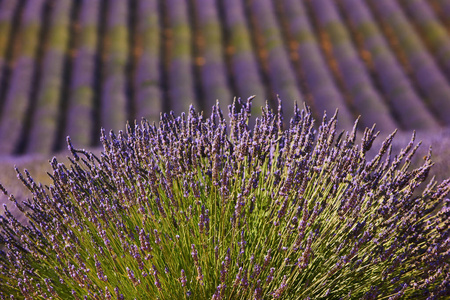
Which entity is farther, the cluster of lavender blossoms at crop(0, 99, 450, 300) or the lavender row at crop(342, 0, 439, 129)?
the lavender row at crop(342, 0, 439, 129)

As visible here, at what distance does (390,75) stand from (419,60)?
0.33 m

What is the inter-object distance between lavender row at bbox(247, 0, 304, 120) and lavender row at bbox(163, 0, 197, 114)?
0.69 meters

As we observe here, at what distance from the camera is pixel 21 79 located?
4.45 m

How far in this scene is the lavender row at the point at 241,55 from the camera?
423 cm

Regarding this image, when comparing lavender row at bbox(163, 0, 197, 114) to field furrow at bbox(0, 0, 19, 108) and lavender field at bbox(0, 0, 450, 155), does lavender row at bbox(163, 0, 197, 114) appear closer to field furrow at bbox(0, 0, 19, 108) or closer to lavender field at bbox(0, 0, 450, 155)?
lavender field at bbox(0, 0, 450, 155)

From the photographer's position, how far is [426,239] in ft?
4.08

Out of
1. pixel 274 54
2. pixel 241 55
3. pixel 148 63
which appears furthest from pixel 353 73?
pixel 148 63

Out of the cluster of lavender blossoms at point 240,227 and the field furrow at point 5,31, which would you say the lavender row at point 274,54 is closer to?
the field furrow at point 5,31

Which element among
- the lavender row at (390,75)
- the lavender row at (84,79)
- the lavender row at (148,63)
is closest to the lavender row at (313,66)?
the lavender row at (390,75)

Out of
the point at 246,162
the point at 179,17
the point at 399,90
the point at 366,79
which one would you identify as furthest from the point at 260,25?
the point at 246,162

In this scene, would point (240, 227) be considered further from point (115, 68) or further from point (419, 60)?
point (419, 60)

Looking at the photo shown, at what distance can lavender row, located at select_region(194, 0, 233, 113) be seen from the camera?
4.21 m

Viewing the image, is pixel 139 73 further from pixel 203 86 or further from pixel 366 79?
pixel 366 79

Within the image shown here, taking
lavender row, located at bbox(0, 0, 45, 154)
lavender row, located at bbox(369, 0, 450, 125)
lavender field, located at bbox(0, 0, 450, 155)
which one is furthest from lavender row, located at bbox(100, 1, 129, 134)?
lavender row, located at bbox(369, 0, 450, 125)
